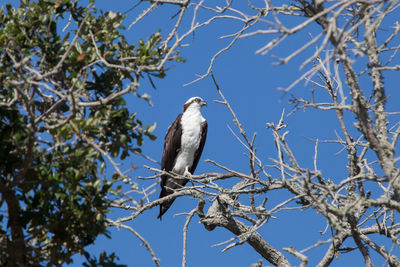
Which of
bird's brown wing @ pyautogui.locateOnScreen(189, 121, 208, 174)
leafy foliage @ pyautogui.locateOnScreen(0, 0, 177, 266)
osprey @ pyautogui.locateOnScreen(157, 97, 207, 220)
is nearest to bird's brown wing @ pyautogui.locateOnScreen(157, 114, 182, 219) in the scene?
osprey @ pyautogui.locateOnScreen(157, 97, 207, 220)

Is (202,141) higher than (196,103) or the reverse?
the reverse

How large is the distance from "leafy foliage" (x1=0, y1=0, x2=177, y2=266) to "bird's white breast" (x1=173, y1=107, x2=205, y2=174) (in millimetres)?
3686

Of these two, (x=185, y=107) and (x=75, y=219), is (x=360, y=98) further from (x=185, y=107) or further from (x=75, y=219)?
(x=185, y=107)

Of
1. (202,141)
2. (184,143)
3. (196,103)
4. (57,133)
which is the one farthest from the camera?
(196,103)

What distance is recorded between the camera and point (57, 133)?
3.48 m

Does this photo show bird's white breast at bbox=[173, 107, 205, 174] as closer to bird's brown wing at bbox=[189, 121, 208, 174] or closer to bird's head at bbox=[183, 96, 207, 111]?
bird's brown wing at bbox=[189, 121, 208, 174]

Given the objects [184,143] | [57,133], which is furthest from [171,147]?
[57,133]

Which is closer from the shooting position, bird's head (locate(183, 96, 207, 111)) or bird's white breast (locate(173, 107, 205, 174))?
bird's white breast (locate(173, 107, 205, 174))

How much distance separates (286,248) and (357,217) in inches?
54.8

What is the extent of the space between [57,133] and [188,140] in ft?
13.6

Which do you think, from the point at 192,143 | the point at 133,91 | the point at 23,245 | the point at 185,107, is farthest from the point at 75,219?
the point at 185,107

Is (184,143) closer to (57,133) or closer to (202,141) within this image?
(202,141)

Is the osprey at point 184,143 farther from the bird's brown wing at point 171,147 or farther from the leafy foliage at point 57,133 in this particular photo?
the leafy foliage at point 57,133

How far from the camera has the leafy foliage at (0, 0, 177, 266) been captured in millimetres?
3391
